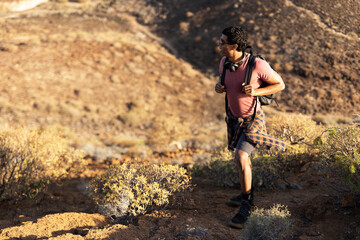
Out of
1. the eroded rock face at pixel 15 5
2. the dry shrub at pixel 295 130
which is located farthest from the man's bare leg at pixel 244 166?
Result: the eroded rock face at pixel 15 5

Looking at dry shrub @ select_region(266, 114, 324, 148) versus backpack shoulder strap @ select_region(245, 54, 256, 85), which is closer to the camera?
backpack shoulder strap @ select_region(245, 54, 256, 85)

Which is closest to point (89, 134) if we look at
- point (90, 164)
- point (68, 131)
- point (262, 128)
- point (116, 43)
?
point (68, 131)

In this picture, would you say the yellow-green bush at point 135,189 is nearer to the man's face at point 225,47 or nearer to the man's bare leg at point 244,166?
the man's bare leg at point 244,166

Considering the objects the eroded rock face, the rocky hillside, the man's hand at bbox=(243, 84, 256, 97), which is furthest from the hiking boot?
the eroded rock face

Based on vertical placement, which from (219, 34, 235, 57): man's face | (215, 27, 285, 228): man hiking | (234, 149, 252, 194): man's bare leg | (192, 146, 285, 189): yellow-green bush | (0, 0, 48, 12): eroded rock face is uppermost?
(219, 34, 235, 57): man's face

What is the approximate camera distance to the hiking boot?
3.53 metres

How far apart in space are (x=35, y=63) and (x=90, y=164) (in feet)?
29.8

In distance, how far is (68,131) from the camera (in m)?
11.5

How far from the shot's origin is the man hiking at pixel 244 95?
346cm

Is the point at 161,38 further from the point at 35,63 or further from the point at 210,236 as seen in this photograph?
the point at 210,236

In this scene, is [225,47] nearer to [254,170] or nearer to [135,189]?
[135,189]

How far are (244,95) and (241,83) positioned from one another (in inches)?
5.6

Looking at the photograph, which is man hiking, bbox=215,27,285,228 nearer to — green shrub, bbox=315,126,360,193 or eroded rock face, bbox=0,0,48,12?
green shrub, bbox=315,126,360,193

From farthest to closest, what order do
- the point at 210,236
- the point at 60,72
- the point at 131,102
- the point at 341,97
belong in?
1. the point at 60,72
2. the point at 131,102
3. the point at 341,97
4. the point at 210,236
